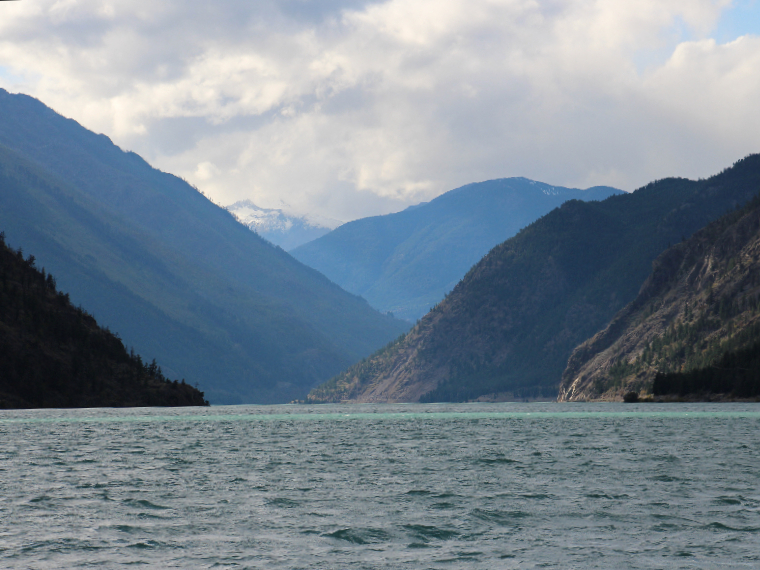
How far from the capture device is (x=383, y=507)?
50312 mm

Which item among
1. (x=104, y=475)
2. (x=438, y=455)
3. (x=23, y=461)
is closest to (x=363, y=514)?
(x=104, y=475)

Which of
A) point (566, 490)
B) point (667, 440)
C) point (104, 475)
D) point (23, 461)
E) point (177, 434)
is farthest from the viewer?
point (177, 434)

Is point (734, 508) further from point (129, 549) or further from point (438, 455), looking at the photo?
point (438, 455)

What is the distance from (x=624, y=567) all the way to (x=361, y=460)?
162ft

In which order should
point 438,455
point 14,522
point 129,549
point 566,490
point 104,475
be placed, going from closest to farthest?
point 129,549 < point 14,522 < point 566,490 < point 104,475 < point 438,455

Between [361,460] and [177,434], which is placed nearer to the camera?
[361,460]

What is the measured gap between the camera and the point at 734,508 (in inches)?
1893

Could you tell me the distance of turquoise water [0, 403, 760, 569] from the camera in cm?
3653

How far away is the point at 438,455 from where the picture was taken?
87.4m

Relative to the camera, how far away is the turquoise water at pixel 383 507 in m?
36.5

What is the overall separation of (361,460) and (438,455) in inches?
394

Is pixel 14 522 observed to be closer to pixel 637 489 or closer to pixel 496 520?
pixel 496 520

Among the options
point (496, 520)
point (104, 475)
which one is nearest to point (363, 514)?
point (496, 520)

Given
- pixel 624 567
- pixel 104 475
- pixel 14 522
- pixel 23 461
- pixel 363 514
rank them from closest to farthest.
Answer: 1. pixel 624 567
2. pixel 14 522
3. pixel 363 514
4. pixel 104 475
5. pixel 23 461
